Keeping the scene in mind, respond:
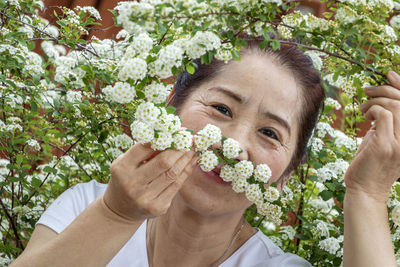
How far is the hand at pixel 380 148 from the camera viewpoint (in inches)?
63.0

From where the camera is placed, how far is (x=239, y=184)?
1.66 metres

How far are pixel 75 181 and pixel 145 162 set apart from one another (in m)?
1.69

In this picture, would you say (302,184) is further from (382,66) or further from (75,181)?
(75,181)

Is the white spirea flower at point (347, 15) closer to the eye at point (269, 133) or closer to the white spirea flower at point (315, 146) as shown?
the eye at point (269, 133)

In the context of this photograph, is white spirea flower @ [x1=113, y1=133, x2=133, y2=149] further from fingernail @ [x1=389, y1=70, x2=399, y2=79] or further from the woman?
fingernail @ [x1=389, y1=70, x2=399, y2=79]

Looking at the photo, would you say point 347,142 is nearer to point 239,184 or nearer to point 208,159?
point 239,184

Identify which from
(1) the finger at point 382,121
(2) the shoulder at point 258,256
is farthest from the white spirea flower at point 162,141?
(2) the shoulder at point 258,256

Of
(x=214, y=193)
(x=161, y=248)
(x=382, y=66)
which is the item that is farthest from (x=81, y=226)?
(x=382, y=66)

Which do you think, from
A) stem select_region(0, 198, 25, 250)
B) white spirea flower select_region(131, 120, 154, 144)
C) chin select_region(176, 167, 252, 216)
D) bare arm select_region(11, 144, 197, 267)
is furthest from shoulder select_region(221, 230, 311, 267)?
stem select_region(0, 198, 25, 250)

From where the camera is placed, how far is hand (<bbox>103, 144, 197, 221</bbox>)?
1351 mm

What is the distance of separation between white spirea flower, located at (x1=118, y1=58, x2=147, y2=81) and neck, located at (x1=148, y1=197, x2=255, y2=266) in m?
0.82

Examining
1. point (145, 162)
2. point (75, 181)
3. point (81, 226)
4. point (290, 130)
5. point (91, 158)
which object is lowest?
point (75, 181)

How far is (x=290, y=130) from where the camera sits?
1891 mm

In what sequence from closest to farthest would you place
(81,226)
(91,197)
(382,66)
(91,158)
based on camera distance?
(81,226) < (382,66) < (91,197) < (91,158)
